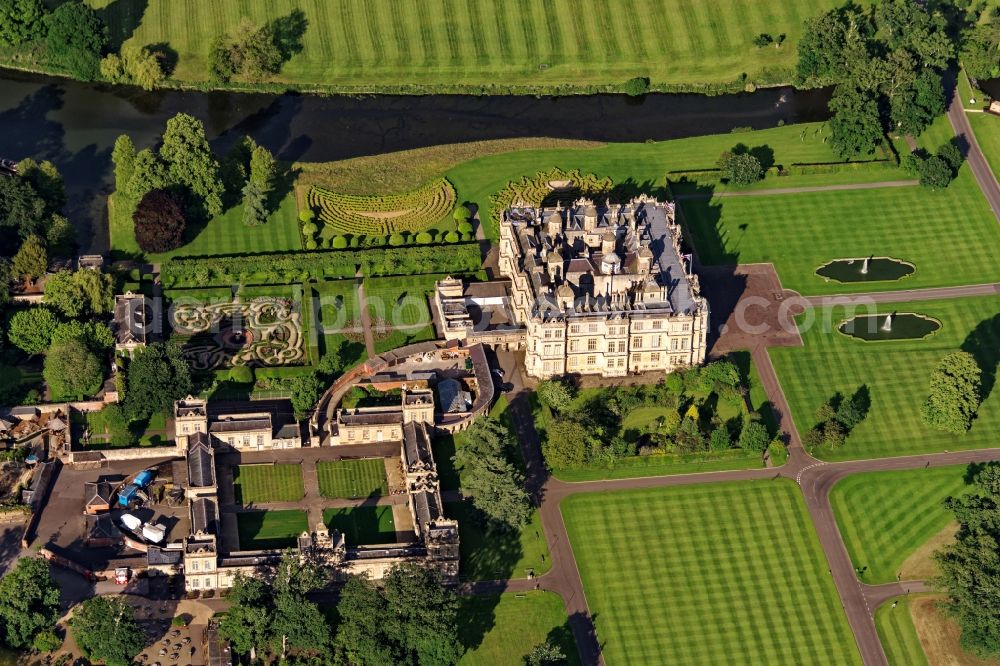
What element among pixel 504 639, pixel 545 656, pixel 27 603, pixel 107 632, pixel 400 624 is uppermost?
pixel 27 603

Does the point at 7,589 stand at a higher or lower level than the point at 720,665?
higher

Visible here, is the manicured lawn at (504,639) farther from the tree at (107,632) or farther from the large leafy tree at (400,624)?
the tree at (107,632)

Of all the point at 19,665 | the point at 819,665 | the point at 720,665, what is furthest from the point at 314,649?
the point at 819,665

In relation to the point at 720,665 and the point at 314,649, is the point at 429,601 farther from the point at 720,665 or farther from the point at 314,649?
the point at 720,665

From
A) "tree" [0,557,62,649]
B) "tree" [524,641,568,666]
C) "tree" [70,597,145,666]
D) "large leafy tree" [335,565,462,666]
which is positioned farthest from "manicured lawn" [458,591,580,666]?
"tree" [0,557,62,649]

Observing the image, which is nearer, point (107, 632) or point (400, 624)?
point (107, 632)

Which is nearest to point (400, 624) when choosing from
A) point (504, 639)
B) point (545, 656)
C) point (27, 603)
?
point (504, 639)

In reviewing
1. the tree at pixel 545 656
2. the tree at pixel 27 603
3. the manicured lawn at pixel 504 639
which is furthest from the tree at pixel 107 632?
the tree at pixel 545 656

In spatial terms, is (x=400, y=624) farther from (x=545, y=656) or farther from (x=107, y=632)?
(x=107, y=632)
